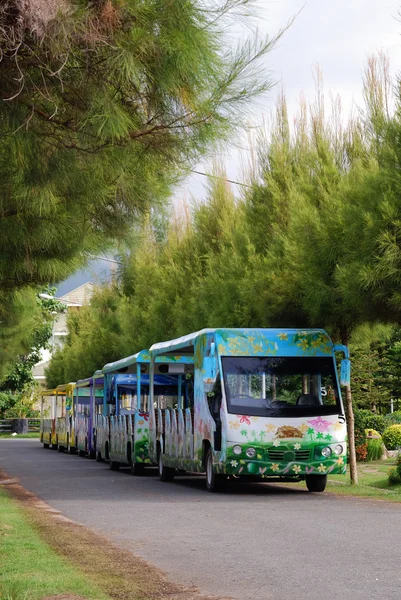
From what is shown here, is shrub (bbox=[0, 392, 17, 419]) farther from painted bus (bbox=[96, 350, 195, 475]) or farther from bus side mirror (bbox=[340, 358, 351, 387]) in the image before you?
bus side mirror (bbox=[340, 358, 351, 387])

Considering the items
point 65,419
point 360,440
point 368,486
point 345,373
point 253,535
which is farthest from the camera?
point 65,419

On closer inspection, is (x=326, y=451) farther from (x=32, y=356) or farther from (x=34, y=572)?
(x=32, y=356)

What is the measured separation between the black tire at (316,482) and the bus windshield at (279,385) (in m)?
1.34

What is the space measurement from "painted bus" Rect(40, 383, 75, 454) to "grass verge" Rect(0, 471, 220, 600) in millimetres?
30207

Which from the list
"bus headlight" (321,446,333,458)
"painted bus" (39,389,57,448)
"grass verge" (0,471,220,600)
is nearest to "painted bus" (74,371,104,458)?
"painted bus" (39,389,57,448)

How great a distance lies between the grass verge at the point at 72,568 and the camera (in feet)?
28.7

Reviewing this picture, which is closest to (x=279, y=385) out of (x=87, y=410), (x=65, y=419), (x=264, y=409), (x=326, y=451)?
(x=264, y=409)

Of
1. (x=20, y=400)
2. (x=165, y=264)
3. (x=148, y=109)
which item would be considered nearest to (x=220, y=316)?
(x=165, y=264)

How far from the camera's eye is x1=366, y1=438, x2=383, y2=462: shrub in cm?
3111

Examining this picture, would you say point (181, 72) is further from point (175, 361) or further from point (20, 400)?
point (20, 400)

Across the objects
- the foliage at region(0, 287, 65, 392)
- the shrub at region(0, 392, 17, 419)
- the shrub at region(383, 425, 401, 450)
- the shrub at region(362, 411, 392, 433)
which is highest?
the foliage at region(0, 287, 65, 392)

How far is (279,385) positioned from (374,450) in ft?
39.8

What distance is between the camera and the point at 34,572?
9711 mm

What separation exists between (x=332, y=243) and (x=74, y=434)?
81.4 ft
